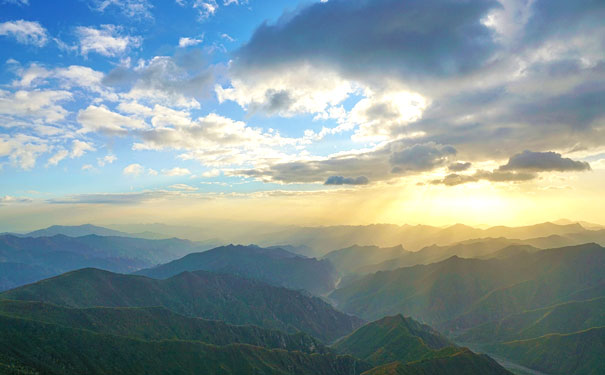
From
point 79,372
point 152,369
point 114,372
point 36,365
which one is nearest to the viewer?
point 36,365

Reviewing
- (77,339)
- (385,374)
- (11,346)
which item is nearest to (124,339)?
(77,339)

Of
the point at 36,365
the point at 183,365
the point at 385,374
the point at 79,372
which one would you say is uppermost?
the point at 36,365

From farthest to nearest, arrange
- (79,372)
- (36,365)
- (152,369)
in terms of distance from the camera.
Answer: (152,369) → (79,372) → (36,365)

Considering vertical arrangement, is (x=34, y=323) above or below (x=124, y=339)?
above

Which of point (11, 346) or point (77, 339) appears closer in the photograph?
point (11, 346)

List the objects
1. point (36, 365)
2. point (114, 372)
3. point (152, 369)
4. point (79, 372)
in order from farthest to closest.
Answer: point (152, 369) → point (114, 372) → point (79, 372) → point (36, 365)

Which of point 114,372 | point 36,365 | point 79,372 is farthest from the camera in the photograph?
point 114,372

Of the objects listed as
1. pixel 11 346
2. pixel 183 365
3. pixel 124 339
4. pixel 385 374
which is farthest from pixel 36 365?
pixel 385 374

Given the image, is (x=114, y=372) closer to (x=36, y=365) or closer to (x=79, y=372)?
(x=79, y=372)

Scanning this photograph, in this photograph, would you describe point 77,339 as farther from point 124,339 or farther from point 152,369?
point 152,369
